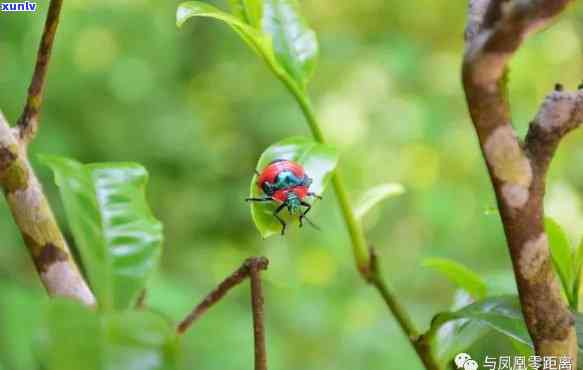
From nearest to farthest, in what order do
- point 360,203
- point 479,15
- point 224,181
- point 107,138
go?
point 479,15 < point 360,203 < point 107,138 < point 224,181

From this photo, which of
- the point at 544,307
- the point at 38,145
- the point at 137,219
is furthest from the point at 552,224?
the point at 38,145

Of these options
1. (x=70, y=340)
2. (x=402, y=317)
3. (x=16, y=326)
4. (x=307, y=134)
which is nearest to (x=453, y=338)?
(x=402, y=317)

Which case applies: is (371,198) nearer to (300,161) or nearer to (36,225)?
(300,161)

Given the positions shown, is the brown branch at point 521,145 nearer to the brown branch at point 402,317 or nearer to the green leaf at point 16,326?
the brown branch at point 402,317

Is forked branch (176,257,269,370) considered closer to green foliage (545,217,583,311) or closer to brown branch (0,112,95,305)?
brown branch (0,112,95,305)

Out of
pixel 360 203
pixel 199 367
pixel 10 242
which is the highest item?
pixel 360 203

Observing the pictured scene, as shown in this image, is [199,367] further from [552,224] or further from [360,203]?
[552,224]
